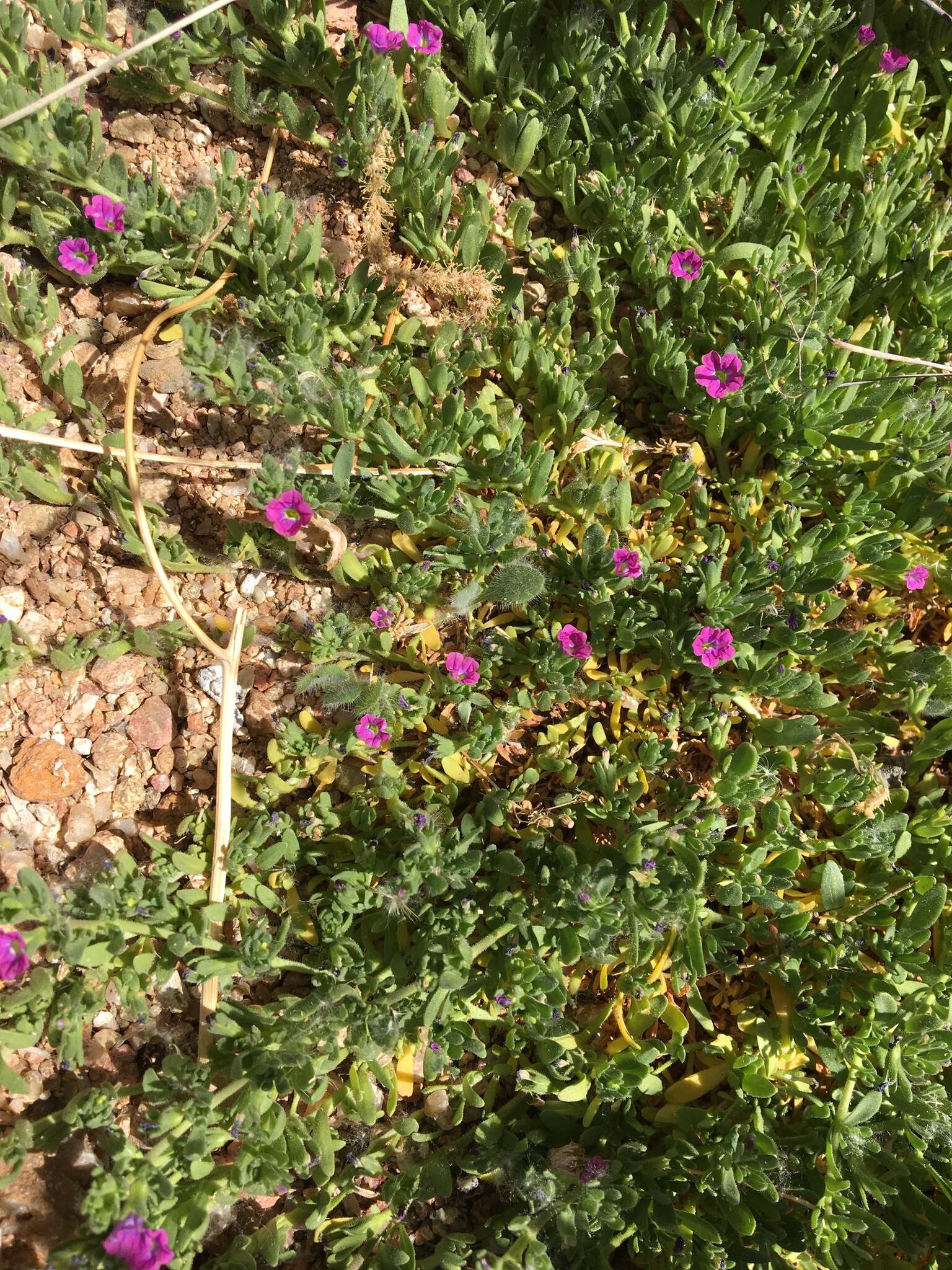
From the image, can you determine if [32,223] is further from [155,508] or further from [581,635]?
[581,635]

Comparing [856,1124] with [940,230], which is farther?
[940,230]

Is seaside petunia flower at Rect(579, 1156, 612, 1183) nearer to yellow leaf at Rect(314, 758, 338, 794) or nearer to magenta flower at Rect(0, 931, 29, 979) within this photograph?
yellow leaf at Rect(314, 758, 338, 794)

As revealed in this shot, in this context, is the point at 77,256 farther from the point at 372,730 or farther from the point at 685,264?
the point at 685,264

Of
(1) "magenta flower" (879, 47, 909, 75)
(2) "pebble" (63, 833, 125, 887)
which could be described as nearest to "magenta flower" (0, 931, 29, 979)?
(2) "pebble" (63, 833, 125, 887)

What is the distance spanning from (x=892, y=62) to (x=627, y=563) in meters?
2.83

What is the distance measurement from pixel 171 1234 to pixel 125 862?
1.09 m

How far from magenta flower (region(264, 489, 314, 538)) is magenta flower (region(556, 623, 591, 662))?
1.03m

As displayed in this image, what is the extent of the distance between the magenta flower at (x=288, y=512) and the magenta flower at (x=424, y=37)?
1.99 m

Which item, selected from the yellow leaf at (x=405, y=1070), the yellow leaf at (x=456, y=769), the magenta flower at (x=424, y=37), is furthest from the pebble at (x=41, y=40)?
the yellow leaf at (x=405, y=1070)

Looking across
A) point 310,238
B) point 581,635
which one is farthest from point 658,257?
point 581,635

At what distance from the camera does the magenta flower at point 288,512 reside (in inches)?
127

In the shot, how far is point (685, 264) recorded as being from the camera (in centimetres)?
389

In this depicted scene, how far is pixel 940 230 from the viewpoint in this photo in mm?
4027

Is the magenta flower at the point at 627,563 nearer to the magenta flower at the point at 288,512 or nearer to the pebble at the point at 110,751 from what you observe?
the magenta flower at the point at 288,512
